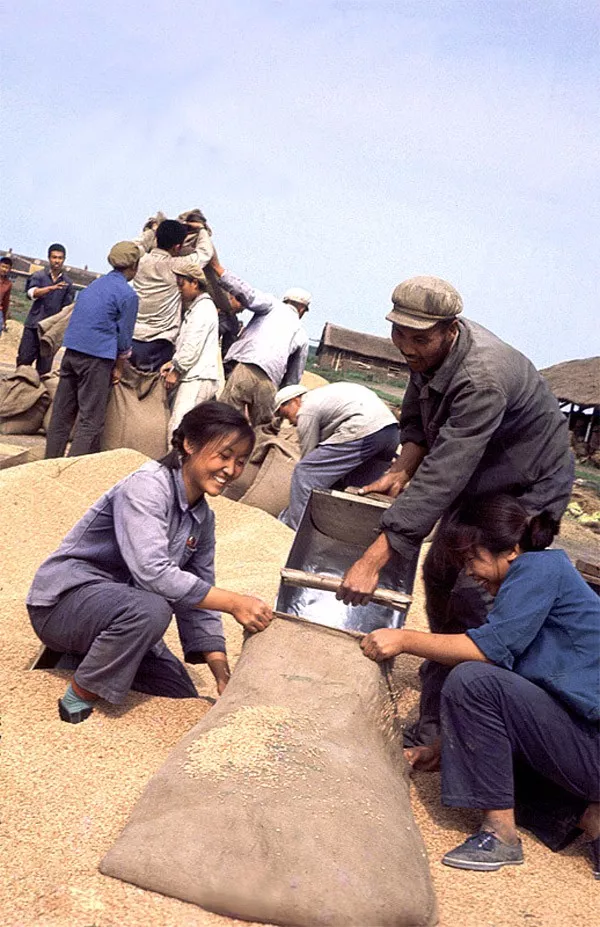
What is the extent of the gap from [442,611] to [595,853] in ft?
3.32

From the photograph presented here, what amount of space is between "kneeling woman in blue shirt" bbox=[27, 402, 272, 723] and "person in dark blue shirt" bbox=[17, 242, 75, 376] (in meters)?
6.78

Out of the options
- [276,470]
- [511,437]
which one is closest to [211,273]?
[276,470]

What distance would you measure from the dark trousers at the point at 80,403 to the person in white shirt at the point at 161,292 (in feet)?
2.40

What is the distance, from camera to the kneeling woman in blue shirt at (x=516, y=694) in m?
2.81

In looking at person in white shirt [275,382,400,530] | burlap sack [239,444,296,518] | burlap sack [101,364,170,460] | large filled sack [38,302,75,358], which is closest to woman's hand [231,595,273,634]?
person in white shirt [275,382,400,530]

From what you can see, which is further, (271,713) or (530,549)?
(530,549)

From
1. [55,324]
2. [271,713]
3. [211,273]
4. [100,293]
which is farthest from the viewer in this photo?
[55,324]

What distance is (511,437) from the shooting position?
3393 mm

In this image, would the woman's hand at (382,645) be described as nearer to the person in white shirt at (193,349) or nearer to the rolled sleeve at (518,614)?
the rolled sleeve at (518,614)

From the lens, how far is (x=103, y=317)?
671 cm

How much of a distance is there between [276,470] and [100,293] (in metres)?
1.54

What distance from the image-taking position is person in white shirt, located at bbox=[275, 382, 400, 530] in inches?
234

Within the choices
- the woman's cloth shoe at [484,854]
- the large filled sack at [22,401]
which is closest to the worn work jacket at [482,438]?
the woman's cloth shoe at [484,854]

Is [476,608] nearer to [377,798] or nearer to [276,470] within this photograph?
[377,798]
